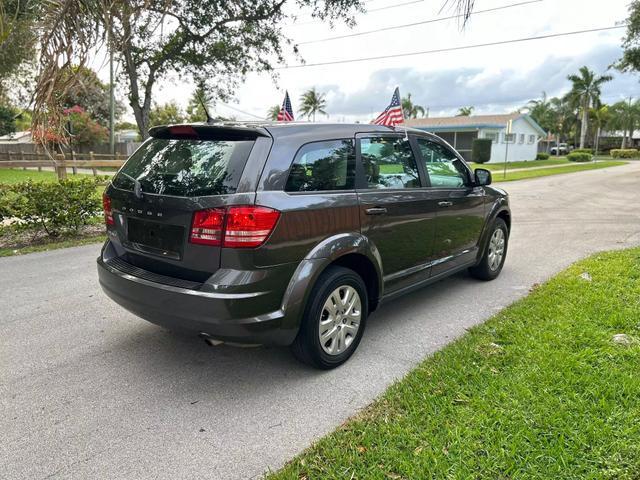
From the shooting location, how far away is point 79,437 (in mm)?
2725

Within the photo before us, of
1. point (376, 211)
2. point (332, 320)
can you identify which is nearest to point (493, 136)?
point (376, 211)

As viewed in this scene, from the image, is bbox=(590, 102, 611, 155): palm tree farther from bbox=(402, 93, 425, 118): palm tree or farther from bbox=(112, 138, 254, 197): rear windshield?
bbox=(112, 138, 254, 197): rear windshield

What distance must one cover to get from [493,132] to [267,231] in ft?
130

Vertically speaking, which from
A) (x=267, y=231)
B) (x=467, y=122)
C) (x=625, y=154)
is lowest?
(x=267, y=231)

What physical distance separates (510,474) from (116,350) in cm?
301

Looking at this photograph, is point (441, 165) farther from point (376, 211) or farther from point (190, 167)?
point (190, 167)

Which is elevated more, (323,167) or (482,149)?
(482,149)

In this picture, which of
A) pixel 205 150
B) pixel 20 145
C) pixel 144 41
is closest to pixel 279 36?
pixel 144 41

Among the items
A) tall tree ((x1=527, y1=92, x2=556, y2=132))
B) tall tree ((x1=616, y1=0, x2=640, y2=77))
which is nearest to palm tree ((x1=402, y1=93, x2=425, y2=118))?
tall tree ((x1=527, y1=92, x2=556, y2=132))

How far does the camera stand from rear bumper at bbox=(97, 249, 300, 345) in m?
2.92

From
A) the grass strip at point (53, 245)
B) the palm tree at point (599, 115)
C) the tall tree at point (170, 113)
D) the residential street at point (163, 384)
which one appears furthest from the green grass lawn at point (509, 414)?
the palm tree at point (599, 115)

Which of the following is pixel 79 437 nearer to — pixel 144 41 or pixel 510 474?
pixel 510 474

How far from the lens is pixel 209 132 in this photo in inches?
131

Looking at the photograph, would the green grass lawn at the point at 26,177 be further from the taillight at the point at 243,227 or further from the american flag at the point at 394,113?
the taillight at the point at 243,227
